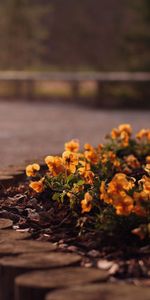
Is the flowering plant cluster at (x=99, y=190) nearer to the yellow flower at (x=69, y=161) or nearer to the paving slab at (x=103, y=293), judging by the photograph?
the yellow flower at (x=69, y=161)

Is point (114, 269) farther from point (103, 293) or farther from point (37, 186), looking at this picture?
point (37, 186)

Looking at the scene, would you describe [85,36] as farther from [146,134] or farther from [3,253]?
[3,253]

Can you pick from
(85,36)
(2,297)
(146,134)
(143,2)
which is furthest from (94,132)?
(85,36)

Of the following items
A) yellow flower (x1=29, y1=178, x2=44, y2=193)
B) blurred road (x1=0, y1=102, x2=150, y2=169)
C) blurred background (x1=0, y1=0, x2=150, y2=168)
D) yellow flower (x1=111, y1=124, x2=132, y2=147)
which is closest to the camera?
yellow flower (x1=29, y1=178, x2=44, y2=193)

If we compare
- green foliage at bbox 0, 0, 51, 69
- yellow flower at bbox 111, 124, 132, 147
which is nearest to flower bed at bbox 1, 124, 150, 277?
yellow flower at bbox 111, 124, 132, 147

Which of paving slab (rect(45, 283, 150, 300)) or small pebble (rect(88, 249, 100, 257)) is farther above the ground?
paving slab (rect(45, 283, 150, 300))

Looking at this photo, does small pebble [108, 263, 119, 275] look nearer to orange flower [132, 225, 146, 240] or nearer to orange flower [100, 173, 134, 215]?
orange flower [132, 225, 146, 240]

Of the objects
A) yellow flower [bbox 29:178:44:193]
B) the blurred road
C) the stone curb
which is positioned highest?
yellow flower [bbox 29:178:44:193]

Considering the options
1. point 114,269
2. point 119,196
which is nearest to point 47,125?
point 119,196
